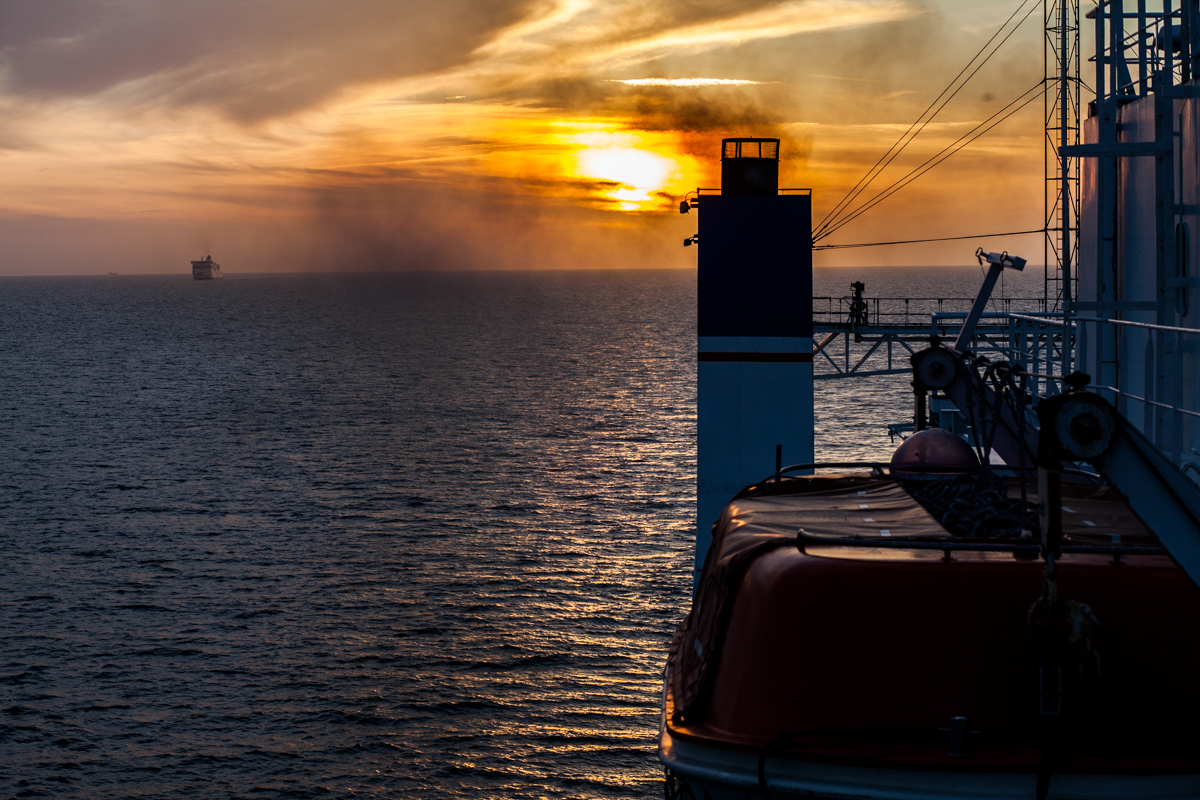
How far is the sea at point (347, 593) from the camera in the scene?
24469 millimetres

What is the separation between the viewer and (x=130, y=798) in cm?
2273

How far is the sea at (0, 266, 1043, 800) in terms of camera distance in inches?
963

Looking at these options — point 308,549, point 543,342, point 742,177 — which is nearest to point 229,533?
point 308,549

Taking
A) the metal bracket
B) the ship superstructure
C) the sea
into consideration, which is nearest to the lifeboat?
the ship superstructure

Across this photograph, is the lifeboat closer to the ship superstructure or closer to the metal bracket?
the ship superstructure

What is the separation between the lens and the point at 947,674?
8.80 m

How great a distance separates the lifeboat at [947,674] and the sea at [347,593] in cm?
1467

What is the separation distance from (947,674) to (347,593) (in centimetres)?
2993

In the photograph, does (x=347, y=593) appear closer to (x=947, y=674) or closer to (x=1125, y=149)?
(x=1125, y=149)

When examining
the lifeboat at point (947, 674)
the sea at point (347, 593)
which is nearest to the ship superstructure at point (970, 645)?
the lifeboat at point (947, 674)

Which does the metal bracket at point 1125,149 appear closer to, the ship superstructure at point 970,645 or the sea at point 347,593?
the ship superstructure at point 970,645

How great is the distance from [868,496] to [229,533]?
1489 inches

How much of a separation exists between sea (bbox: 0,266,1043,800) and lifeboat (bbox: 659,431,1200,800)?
1467 cm

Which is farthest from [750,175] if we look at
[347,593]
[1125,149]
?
[347,593]
